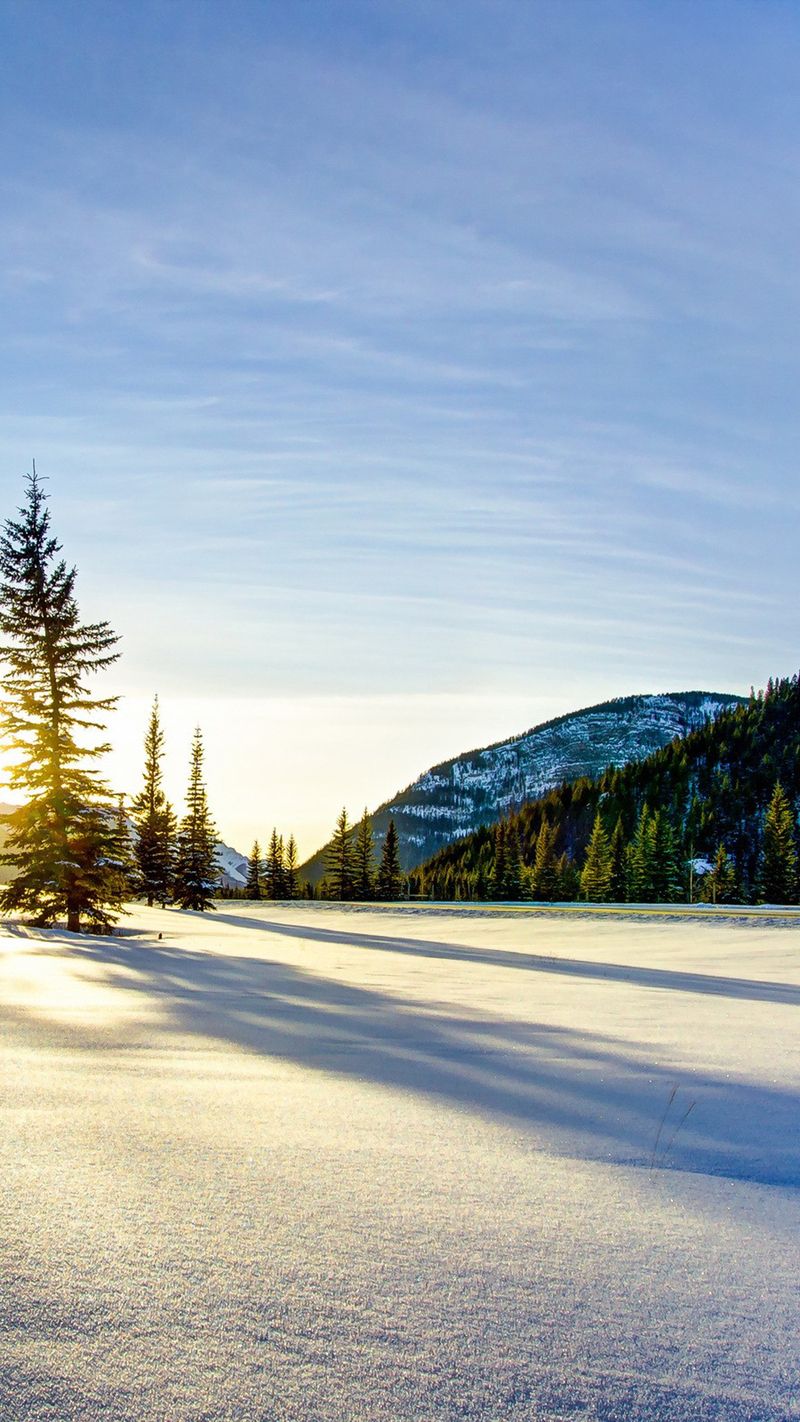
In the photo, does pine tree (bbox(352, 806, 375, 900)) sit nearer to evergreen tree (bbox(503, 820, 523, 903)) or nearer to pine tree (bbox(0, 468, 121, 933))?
evergreen tree (bbox(503, 820, 523, 903))

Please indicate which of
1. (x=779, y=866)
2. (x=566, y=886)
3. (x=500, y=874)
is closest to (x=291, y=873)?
(x=500, y=874)

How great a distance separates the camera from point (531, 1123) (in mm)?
3602

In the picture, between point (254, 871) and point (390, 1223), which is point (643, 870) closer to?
point (254, 871)

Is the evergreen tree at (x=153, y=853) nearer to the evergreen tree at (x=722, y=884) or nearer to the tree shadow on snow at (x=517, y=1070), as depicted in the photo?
the tree shadow on snow at (x=517, y=1070)

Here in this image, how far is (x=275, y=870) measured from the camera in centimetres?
8481

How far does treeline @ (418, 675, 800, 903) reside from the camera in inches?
3226

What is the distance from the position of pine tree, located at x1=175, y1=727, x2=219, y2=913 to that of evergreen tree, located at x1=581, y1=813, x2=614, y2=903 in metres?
44.1

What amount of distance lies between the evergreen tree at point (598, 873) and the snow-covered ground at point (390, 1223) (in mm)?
81036

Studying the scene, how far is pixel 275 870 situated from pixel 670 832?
39.6 metres

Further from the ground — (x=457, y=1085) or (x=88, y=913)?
(x=457, y=1085)

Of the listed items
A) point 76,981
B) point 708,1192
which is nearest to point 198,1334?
point 708,1192

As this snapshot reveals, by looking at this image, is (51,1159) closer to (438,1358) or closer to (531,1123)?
(438,1358)

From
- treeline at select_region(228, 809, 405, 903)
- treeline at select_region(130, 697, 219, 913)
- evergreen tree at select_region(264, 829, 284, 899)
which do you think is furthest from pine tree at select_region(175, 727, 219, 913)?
evergreen tree at select_region(264, 829, 284, 899)

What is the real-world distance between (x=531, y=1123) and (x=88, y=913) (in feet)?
76.4
